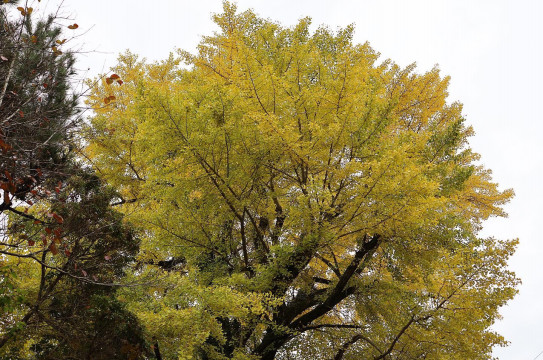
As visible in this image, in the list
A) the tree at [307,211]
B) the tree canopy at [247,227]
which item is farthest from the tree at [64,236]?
the tree at [307,211]

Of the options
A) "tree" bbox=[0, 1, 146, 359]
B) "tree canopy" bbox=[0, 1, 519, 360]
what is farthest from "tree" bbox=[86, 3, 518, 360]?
"tree" bbox=[0, 1, 146, 359]

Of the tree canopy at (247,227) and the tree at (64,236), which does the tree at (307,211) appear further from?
the tree at (64,236)

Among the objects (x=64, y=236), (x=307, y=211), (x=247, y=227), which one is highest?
(x=247, y=227)

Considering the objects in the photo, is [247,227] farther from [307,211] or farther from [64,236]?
[64,236]

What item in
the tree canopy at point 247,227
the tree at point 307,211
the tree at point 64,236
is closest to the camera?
the tree at point 64,236

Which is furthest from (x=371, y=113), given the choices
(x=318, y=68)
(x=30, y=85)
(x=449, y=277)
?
(x=30, y=85)

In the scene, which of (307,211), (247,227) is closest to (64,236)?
(307,211)

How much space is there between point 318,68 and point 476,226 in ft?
16.8

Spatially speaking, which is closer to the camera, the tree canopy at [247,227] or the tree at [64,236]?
the tree at [64,236]

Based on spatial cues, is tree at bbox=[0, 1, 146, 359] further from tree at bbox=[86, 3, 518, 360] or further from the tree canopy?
tree at bbox=[86, 3, 518, 360]

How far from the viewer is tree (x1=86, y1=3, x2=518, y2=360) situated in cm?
561

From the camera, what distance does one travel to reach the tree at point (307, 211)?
18.4 feet

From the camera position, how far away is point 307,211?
18.8 ft

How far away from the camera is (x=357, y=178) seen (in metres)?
5.86
